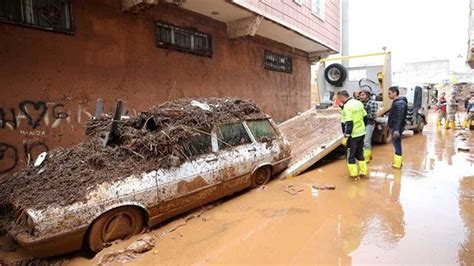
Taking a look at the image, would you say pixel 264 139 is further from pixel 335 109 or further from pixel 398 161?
pixel 335 109

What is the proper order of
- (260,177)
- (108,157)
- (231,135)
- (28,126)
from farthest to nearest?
(260,177) → (28,126) → (231,135) → (108,157)

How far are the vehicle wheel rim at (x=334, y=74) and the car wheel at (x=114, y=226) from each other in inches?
355

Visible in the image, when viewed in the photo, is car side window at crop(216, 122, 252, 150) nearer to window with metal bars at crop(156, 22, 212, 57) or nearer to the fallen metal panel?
the fallen metal panel

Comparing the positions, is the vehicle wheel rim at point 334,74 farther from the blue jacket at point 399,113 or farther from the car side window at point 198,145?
the car side window at point 198,145

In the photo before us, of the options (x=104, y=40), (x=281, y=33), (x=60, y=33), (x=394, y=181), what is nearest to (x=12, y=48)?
(x=60, y=33)

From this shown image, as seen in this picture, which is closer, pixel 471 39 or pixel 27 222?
pixel 27 222

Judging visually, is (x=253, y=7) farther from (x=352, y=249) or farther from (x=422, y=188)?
(x=352, y=249)

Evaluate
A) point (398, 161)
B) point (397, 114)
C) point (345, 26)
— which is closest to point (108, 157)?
point (397, 114)

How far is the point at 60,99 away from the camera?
633cm

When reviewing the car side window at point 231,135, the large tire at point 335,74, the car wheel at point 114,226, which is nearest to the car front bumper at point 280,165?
the car side window at point 231,135

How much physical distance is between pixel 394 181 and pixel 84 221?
5651 millimetres

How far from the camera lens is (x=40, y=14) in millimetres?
6004

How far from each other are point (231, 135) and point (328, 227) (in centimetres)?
220

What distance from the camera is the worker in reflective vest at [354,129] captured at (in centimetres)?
615
